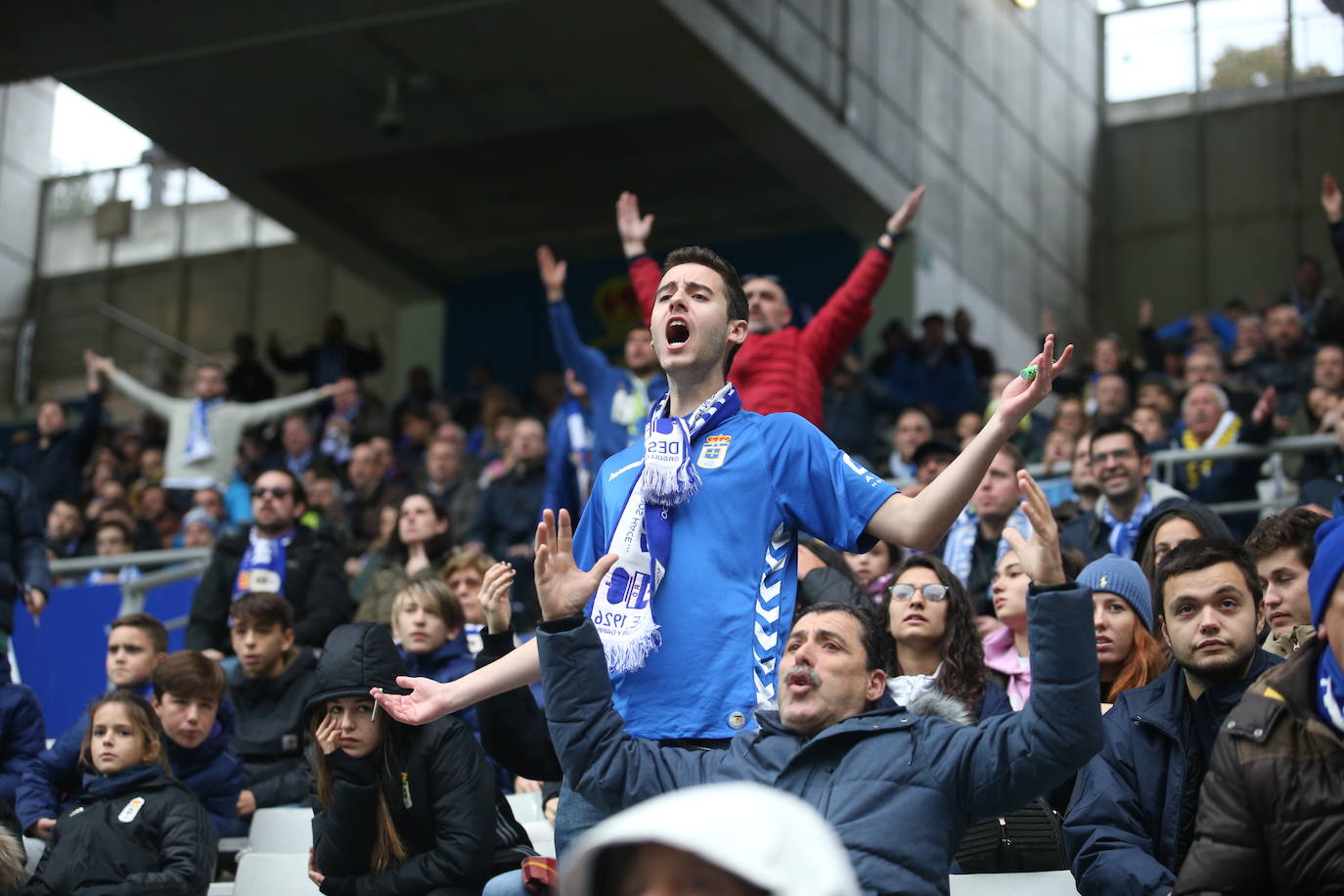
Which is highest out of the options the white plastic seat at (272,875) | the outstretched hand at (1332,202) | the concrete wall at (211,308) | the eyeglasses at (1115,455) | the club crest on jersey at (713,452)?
the concrete wall at (211,308)

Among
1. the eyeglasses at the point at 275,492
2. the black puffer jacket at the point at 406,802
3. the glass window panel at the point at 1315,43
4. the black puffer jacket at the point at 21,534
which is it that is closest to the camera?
the black puffer jacket at the point at 406,802

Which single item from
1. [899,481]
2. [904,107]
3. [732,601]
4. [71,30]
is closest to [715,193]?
[904,107]

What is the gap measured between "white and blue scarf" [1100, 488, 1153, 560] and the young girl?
4.03 meters

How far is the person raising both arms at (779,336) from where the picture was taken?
6922mm

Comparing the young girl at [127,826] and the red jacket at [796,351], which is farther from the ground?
the red jacket at [796,351]

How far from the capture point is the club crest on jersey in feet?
12.6

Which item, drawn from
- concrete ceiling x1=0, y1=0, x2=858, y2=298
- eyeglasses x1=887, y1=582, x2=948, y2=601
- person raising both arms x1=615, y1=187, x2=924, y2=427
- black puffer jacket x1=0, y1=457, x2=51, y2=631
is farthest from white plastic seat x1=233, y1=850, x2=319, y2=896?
concrete ceiling x1=0, y1=0, x2=858, y2=298

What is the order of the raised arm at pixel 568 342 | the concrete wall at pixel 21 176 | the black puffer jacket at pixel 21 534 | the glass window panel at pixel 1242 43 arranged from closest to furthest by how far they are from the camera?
the black puffer jacket at pixel 21 534, the raised arm at pixel 568 342, the glass window panel at pixel 1242 43, the concrete wall at pixel 21 176

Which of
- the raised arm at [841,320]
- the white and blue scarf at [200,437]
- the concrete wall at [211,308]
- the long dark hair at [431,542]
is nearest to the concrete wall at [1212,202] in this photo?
the concrete wall at [211,308]

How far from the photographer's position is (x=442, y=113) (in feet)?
50.9

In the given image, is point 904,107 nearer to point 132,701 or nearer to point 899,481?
point 899,481

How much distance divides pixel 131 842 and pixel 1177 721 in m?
3.31

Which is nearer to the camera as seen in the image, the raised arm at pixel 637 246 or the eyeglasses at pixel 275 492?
the raised arm at pixel 637 246

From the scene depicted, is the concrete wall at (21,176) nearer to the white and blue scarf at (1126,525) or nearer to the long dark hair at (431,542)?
the long dark hair at (431,542)
